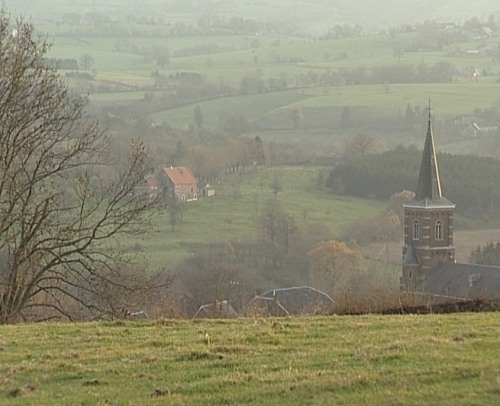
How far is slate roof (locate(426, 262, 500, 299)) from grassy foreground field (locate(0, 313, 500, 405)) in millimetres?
43307

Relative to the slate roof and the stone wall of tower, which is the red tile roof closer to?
the stone wall of tower

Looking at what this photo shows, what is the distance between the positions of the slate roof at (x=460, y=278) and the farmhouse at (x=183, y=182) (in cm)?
2232

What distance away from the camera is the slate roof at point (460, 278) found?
59.0 m

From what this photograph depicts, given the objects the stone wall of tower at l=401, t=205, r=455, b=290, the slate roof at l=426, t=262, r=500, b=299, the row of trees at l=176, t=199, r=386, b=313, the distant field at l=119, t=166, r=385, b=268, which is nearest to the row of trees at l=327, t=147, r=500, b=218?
the distant field at l=119, t=166, r=385, b=268

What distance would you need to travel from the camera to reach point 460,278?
205ft

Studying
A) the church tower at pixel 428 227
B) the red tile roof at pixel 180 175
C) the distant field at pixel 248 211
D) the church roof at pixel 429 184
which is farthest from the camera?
the red tile roof at pixel 180 175

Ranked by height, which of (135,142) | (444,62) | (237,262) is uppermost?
(444,62)

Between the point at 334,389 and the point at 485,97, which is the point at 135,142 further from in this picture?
the point at 485,97

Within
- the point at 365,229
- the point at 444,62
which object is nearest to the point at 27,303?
the point at 365,229

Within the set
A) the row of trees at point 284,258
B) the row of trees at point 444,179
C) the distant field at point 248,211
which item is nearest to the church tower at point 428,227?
the row of trees at point 284,258

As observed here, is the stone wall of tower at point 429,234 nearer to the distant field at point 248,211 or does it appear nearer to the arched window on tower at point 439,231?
the arched window on tower at point 439,231

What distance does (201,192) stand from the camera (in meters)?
89.1

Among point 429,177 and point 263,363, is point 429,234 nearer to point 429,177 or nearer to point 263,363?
point 429,177

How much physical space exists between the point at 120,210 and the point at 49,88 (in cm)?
369
